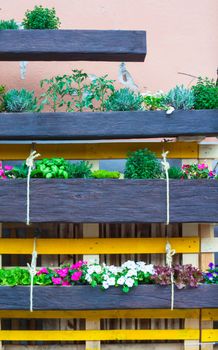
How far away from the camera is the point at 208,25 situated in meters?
3.42

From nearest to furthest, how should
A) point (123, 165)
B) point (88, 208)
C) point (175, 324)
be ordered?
1. point (88, 208)
2. point (175, 324)
3. point (123, 165)

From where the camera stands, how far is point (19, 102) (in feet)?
9.63

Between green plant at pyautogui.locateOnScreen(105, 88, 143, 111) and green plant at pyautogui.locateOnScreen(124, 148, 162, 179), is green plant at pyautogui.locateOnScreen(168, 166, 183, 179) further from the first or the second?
green plant at pyautogui.locateOnScreen(105, 88, 143, 111)

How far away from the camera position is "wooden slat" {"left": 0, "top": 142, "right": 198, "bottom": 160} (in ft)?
10.1

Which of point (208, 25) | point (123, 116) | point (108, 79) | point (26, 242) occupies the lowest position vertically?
point (26, 242)

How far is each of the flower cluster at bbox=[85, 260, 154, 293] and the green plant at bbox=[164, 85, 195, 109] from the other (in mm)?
813

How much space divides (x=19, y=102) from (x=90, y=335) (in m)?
1.22

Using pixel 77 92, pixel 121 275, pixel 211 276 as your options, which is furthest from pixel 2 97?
pixel 211 276

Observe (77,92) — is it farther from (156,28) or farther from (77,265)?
(77,265)

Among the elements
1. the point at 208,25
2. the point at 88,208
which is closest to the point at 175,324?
the point at 88,208

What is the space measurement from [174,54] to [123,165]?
729 mm

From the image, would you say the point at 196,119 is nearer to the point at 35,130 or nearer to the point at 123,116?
the point at 123,116

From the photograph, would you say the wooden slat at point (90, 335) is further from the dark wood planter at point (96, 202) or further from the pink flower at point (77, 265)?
the dark wood planter at point (96, 202)

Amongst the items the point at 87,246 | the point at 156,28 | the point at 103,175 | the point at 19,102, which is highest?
the point at 156,28
